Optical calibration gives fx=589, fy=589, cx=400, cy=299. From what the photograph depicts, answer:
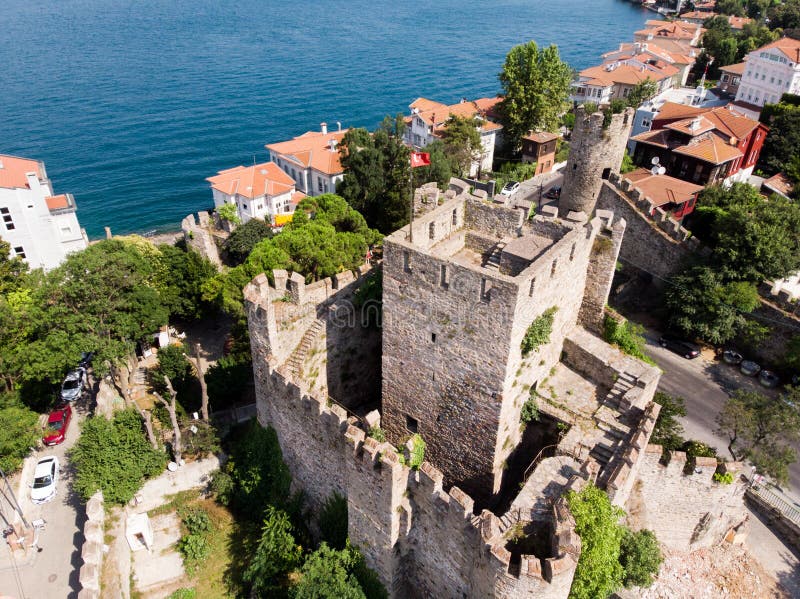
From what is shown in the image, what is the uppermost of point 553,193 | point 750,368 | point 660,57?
point 660,57

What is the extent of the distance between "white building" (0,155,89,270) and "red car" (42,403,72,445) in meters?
22.0

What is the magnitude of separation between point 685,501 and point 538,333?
10.9m

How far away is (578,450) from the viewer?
2247 cm

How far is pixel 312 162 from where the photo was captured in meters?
73.2

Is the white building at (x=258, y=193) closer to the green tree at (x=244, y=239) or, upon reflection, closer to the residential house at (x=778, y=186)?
the green tree at (x=244, y=239)

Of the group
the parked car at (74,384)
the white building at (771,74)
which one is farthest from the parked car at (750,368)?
the white building at (771,74)

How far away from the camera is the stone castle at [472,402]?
768 inches

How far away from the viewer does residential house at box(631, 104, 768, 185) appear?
55844mm

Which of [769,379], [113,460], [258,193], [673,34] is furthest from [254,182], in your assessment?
[673,34]

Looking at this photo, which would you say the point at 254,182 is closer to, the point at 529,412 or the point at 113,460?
the point at 113,460

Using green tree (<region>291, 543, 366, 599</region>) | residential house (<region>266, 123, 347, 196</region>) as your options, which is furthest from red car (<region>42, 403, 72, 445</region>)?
residential house (<region>266, 123, 347, 196</region>)

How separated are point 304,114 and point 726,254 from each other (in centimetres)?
9834

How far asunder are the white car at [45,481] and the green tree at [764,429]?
1407 inches

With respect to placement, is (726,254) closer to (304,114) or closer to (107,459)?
(107,459)
